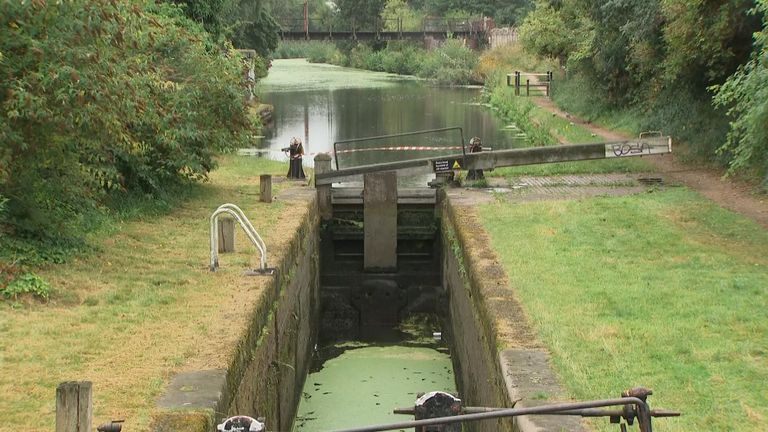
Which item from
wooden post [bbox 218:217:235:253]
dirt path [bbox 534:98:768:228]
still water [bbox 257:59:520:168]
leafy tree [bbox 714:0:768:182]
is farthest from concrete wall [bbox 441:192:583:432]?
still water [bbox 257:59:520:168]

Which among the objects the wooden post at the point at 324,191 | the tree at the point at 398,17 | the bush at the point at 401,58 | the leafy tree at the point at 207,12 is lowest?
the wooden post at the point at 324,191

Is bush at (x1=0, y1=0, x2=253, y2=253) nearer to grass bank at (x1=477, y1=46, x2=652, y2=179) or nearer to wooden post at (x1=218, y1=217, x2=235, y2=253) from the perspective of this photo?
wooden post at (x1=218, y1=217, x2=235, y2=253)

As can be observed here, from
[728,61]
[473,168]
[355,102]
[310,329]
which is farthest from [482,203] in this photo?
[355,102]

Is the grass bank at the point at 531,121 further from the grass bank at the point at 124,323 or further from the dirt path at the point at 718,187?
the grass bank at the point at 124,323

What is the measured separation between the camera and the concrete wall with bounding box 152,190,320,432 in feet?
24.9

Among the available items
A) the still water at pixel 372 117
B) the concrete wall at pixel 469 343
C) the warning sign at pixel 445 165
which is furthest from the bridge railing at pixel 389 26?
the concrete wall at pixel 469 343

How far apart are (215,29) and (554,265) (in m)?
18.2

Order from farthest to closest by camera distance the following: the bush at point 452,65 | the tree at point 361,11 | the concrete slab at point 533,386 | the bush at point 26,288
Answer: the tree at point 361,11 → the bush at point 452,65 → the bush at point 26,288 → the concrete slab at point 533,386

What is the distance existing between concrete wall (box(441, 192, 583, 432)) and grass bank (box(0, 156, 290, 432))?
91.0 inches

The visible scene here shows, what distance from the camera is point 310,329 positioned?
15.7 metres

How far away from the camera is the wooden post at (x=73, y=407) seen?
6156 millimetres

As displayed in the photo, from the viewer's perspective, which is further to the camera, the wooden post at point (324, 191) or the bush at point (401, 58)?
the bush at point (401, 58)

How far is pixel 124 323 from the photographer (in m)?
9.79

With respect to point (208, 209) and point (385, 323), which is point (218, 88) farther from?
point (385, 323)
